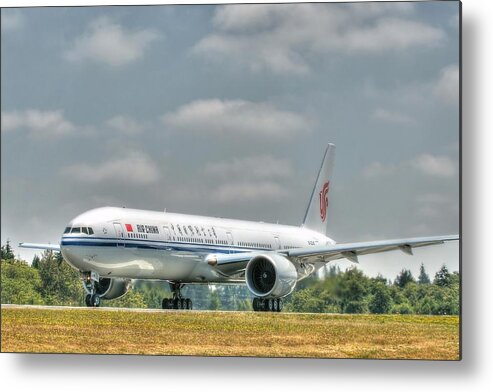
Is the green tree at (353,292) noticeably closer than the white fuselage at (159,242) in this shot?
Yes

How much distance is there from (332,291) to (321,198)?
556 cm

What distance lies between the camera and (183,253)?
21297 millimetres

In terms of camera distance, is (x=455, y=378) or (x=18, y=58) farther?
(x=18, y=58)

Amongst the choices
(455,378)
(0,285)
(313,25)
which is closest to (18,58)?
(0,285)

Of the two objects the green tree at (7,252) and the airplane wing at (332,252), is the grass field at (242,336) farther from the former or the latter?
the airplane wing at (332,252)

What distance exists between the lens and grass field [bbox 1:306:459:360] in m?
13.2

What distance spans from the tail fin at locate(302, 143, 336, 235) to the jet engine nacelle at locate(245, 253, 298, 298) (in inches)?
53.3

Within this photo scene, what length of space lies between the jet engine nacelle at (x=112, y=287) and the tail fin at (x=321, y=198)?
3.74m

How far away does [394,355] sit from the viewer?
12984 millimetres

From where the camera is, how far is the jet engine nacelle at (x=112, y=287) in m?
18.9

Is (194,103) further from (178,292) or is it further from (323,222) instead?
(323,222)

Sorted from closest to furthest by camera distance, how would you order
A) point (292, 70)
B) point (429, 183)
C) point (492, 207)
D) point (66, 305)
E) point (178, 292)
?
point (492, 207)
point (429, 183)
point (292, 70)
point (66, 305)
point (178, 292)

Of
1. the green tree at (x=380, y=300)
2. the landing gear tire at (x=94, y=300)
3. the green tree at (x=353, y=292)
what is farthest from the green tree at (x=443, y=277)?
the landing gear tire at (x=94, y=300)

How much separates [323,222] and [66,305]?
8498 mm
